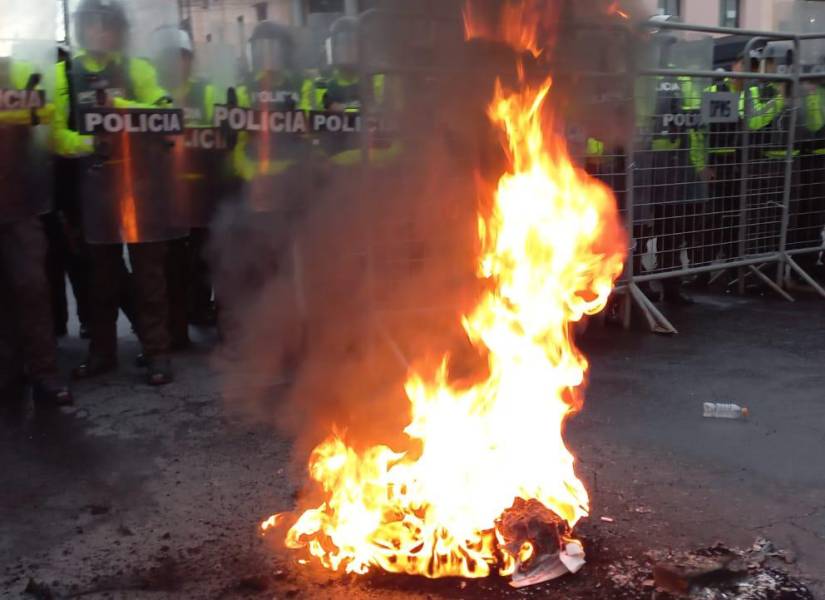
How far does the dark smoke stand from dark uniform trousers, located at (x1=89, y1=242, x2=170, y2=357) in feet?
1.22

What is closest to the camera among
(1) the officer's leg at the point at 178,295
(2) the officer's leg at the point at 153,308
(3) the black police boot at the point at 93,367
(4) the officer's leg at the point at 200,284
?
(2) the officer's leg at the point at 153,308

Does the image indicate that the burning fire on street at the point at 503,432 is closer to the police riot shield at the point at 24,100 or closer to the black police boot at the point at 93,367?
the police riot shield at the point at 24,100

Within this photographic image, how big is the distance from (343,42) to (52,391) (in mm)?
2582

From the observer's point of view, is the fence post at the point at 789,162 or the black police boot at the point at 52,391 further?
the fence post at the point at 789,162

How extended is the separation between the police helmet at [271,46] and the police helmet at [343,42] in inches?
6.9

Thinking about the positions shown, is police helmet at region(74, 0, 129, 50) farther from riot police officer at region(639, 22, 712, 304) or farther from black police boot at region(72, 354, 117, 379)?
riot police officer at region(639, 22, 712, 304)

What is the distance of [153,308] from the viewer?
16.6 ft

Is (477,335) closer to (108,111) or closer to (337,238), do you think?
(337,238)

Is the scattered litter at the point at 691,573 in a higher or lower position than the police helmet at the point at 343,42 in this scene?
lower

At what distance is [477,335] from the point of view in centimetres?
329

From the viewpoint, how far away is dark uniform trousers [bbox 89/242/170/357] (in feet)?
16.3

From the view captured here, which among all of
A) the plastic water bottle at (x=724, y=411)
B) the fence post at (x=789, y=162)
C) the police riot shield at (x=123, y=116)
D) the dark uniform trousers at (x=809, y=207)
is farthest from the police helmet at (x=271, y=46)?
the dark uniform trousers at (x=809, y=207)

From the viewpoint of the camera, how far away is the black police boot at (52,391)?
15.2 ft

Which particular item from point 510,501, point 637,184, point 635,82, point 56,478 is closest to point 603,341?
point 637,184
